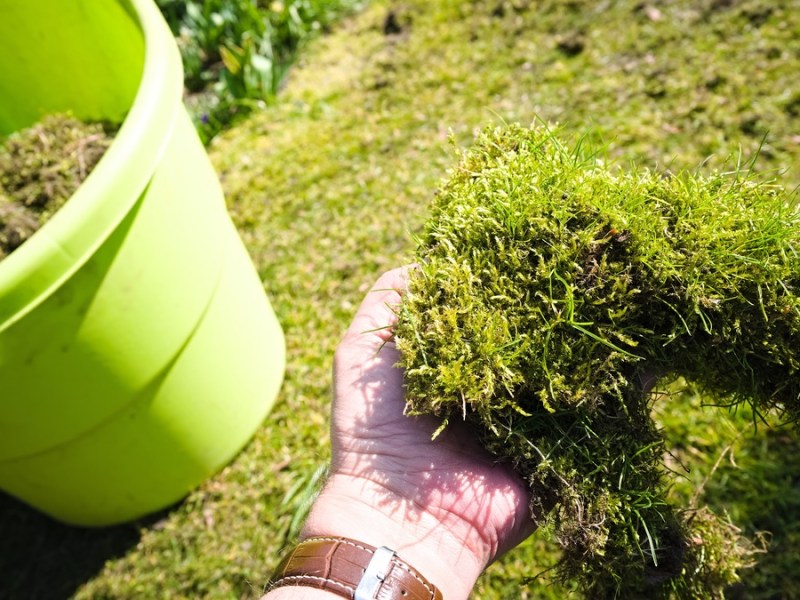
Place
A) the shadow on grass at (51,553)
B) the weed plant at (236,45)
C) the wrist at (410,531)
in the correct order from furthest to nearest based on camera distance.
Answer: the weed plant at (236,45), the shadow on grass at (51,553), the wrist at (410,531)

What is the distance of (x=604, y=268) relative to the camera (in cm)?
151

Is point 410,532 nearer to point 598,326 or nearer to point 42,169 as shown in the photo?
point 598,326

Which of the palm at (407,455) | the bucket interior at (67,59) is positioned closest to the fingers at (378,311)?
the palm at (407,455)

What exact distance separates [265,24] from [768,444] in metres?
4.46

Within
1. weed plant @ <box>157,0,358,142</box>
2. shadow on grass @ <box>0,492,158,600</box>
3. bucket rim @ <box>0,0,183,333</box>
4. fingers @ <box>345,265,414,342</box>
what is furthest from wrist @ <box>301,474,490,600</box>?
weed plant @ <box>157,0,358,142</box>

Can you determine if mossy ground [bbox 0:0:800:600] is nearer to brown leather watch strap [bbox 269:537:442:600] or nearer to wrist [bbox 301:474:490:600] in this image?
wrist [bbox 301:474:490:600]

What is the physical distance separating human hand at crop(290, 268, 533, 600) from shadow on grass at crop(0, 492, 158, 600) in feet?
5.62

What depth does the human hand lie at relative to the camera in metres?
1.63

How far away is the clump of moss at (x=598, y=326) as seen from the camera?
1475mm

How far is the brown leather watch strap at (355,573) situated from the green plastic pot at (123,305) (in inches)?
38.3

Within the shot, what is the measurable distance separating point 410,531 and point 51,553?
229 centimetres

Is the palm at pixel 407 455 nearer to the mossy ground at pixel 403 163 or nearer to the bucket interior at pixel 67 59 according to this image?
the mossy ground at pixel 403 163

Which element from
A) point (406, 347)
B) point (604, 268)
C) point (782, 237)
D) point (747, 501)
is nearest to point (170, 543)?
point (406, 347)

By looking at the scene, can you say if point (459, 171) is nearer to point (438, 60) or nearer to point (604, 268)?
point (604, 268)
